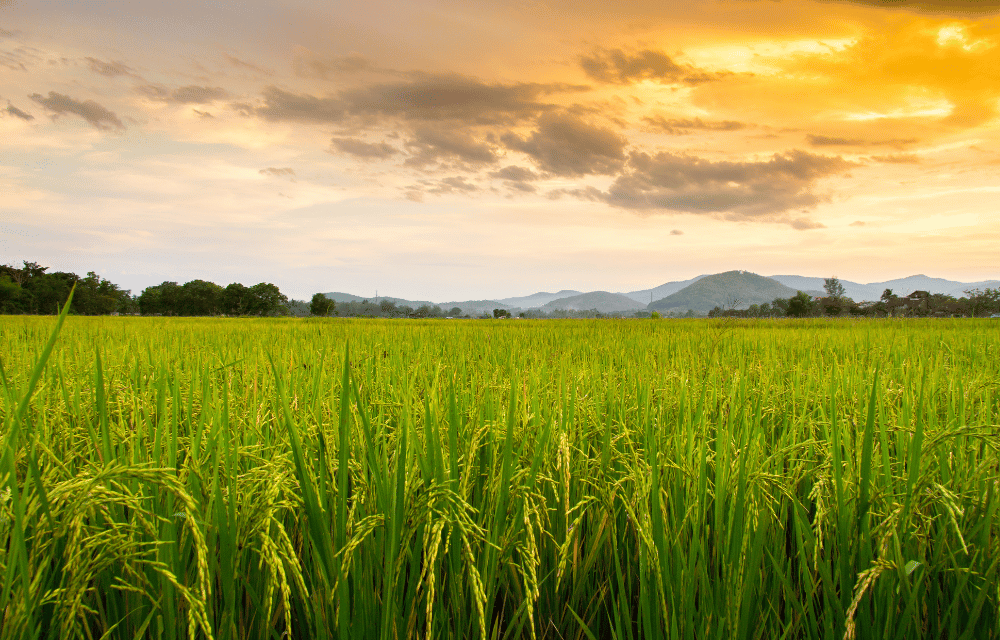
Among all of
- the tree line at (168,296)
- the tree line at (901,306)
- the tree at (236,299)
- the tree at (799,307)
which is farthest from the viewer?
the tree at (236,299)

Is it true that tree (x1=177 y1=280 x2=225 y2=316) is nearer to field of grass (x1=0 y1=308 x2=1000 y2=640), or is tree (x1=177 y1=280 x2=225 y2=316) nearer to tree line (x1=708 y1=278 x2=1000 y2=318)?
tree line (x1=708 y1=278 x2=1000 y2=318)

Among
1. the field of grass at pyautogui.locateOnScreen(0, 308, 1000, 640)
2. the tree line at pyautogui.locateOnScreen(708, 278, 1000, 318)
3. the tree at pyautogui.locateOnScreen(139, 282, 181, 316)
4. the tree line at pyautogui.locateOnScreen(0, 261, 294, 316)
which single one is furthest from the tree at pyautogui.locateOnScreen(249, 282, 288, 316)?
the field of grass at pyautogui.locateOnScreen(0, 308, 1000, 640)

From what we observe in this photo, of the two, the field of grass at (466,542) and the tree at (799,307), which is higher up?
the tree at (799,307)

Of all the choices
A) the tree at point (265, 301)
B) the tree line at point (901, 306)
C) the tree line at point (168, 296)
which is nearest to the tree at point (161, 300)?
the tree line at point (168, 296)

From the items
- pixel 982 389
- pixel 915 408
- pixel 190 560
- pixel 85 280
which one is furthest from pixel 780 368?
pixel 85 280

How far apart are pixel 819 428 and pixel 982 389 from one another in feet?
5.51

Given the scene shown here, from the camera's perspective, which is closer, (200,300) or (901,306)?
(901,306)

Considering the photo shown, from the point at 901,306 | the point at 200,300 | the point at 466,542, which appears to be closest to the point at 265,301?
the point at 200,300

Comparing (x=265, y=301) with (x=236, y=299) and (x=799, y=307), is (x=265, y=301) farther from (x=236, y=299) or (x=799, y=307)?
(x=799, y=307)

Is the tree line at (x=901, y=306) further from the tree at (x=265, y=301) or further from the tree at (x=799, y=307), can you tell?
the tree at (x=265, y=301)

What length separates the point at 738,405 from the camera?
237 cm

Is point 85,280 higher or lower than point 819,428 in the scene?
higher

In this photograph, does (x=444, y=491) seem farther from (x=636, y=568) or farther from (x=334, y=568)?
(x=636, y=568)

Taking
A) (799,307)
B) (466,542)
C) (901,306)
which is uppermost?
(901,306)
